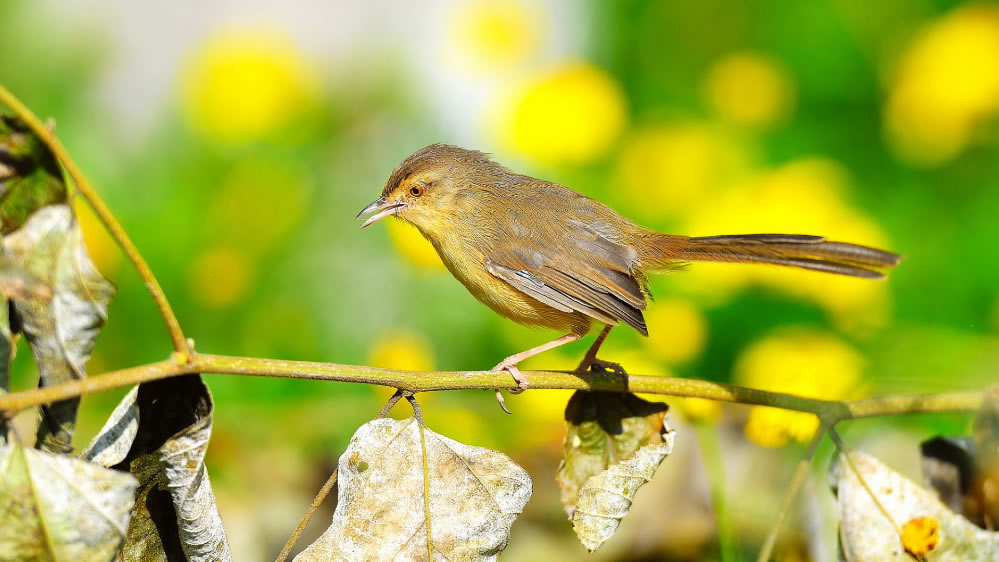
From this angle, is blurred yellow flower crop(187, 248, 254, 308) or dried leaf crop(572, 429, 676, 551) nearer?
dried leaf crop(572, 429, 676, 551)

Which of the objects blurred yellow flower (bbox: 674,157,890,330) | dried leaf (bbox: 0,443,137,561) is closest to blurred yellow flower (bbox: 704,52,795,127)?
blurred yellow flower (bbox: 674,157,890,330)

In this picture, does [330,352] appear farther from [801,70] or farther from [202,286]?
[801,70]

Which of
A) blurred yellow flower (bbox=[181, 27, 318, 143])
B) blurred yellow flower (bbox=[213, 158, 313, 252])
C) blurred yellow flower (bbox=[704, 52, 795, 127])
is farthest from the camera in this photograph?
blurred yellow flower (bbox=[181, 27, 318, 143])

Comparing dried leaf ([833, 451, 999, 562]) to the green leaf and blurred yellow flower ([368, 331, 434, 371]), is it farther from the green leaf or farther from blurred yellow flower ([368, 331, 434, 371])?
the green leaf

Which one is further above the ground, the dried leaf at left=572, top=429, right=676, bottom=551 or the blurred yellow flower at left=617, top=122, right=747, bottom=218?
the blurred yellow flower at left=617, top=122, right=747, bottom=218

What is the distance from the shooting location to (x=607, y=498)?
8.07 ft

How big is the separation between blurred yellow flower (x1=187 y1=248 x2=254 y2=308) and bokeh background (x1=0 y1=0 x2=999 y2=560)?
0.01 metres

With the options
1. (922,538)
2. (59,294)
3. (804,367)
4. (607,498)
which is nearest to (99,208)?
(59,294)

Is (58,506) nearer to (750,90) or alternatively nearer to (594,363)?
(594,363)

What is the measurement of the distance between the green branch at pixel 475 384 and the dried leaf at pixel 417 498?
0.20 meters

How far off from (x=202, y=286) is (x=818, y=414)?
3.22 m

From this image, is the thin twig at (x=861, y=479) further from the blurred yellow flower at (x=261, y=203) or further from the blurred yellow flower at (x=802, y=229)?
the blurred yellow flower at (x=261, y=203)

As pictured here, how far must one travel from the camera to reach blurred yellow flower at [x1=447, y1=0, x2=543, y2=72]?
6203 mm

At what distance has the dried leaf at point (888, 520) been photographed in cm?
260
